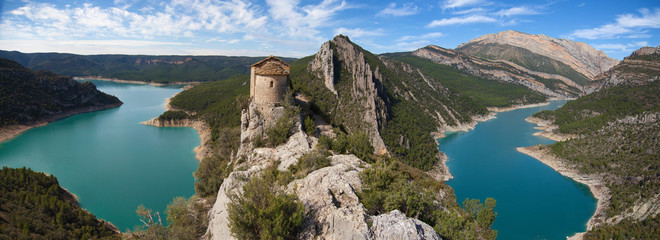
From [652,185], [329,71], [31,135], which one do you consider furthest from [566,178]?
[31,135]

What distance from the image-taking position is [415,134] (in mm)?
74062

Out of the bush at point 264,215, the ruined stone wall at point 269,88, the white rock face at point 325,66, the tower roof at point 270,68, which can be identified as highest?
the white rock face at point 325,66

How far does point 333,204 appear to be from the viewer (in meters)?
10.9

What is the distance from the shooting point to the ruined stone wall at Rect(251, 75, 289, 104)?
20.6 metres

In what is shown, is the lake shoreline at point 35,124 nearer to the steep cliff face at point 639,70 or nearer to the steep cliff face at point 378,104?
the steep cliff face at point 378,104

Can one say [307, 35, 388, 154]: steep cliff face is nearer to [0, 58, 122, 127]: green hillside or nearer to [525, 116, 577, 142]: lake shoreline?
[525, 116, 577, 142]: lake shoreline

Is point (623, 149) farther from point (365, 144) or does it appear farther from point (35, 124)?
point (35, 124)

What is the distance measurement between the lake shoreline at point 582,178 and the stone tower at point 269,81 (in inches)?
1682

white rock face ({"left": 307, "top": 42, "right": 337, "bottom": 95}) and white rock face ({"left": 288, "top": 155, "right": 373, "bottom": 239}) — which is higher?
white rock face ({"left": 307, "top": 42, "right": 337, "bottom": 95})

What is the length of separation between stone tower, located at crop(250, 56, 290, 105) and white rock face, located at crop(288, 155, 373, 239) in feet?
28.5

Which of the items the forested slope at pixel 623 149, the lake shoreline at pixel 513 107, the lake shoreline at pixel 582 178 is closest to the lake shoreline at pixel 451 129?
the lake shoreline at pixel 513 107

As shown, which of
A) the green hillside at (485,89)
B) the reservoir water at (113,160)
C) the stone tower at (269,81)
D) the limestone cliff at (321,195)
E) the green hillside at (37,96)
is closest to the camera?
the limestone cliff at (321,195)

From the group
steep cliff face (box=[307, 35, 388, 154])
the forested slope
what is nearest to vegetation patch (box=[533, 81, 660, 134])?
the forested slope

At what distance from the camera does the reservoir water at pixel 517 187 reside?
4275 cm
